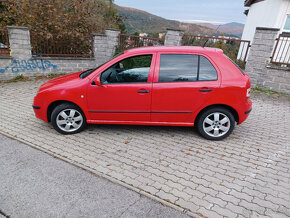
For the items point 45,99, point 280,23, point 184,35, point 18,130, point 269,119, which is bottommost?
point 18,130

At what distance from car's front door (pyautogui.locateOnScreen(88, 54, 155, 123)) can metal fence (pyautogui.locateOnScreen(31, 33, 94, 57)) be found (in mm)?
6473

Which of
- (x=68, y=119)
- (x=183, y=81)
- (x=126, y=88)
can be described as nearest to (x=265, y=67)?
(x=183, y=81)

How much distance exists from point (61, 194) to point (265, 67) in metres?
8.52

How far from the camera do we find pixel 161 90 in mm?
4250

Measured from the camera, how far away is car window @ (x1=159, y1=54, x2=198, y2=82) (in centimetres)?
428

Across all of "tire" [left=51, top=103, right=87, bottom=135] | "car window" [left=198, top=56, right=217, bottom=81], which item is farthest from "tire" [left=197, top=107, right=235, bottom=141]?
"tire" [left=51, top=103, right=87, bottom=135]

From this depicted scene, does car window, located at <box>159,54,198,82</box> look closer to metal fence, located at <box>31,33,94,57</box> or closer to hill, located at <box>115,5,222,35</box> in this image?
hill, located at <box>115,5,222,35</box>

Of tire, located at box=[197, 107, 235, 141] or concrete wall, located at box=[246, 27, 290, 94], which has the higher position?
concrete wall, located at box=[246, 27, 290, 94]

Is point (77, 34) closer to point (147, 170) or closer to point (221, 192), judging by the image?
point (147, 170)

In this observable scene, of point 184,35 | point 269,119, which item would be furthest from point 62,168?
point 184,35

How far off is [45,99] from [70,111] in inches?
21.5

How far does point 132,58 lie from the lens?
4.34 metres

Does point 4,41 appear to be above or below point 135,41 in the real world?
below

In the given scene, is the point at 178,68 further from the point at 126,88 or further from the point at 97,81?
the point at 97,81
